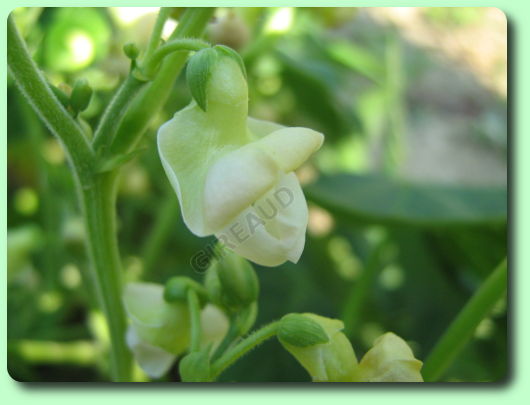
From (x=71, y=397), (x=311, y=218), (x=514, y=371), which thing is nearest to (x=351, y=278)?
(x=311, y=218)

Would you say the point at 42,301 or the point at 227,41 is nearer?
the point at 227,41

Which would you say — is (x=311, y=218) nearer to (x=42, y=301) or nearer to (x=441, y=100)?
(x=441, y=100)

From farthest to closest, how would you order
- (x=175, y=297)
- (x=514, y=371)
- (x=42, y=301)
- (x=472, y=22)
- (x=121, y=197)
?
1. (x=121, y=197)
2. (x=42, y=301)
3. (x=472, y=22)
4. (x=514, y=371)
5. (x=175, y=297)

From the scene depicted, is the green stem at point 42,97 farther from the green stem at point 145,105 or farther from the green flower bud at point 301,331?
the green flower bud at point 301,331

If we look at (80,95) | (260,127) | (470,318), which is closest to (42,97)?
(80,95)

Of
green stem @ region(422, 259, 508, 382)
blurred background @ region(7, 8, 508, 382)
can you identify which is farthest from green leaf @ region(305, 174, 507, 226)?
green stem @ region(422, 259, 508, 382)

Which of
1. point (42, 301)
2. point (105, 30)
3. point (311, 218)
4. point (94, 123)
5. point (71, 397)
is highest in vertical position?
point (105, 30)

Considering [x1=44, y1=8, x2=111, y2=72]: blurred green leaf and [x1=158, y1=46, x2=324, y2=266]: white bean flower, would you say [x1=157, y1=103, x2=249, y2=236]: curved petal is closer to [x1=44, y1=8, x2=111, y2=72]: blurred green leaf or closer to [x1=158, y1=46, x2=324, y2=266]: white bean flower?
[x1=158, y1=46, x2=324, y2=266]: white bean flower
